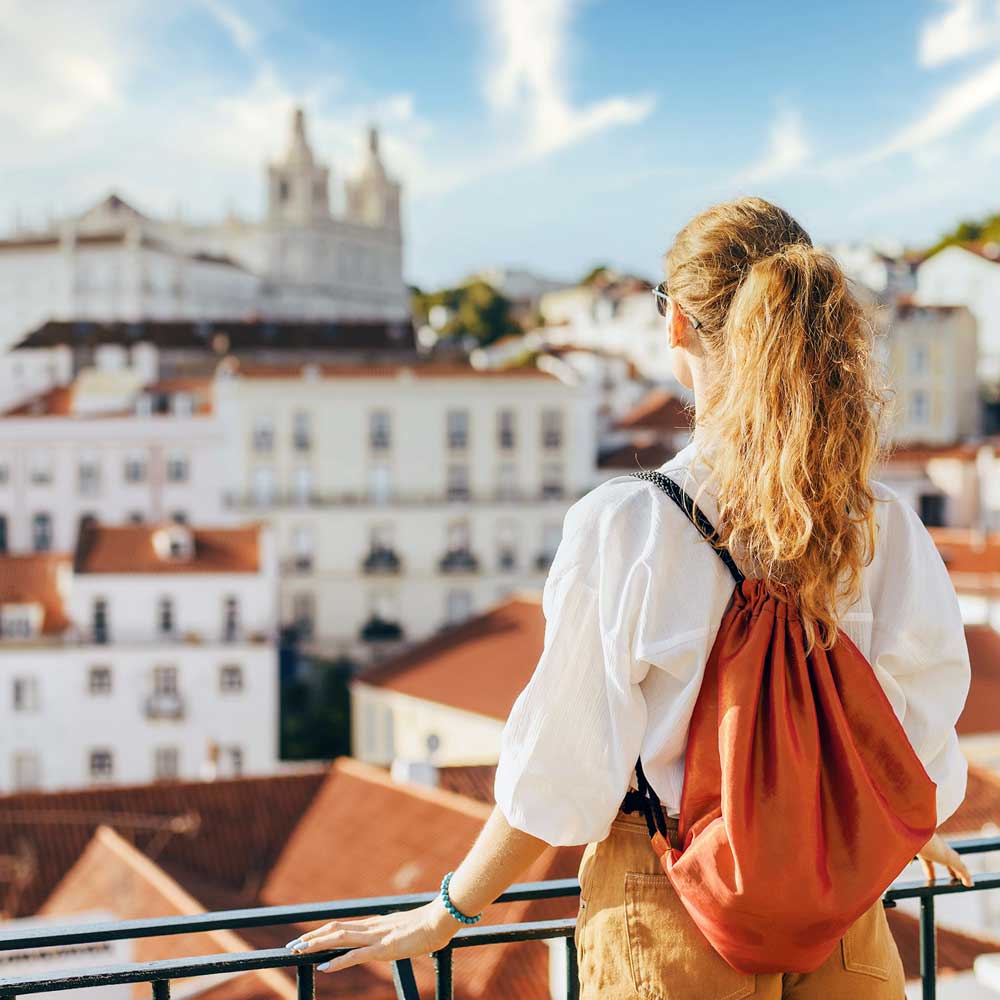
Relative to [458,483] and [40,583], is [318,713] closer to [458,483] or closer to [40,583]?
[40,583]

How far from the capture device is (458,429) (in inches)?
1634

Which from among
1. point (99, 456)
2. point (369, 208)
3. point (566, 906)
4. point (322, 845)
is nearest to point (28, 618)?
point (99, 456)

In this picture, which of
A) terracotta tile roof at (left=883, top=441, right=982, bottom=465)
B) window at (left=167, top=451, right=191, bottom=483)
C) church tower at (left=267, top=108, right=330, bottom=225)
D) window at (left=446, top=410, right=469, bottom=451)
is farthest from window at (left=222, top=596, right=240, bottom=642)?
church tower at (left=267, top=108, right=330, bottom=225)

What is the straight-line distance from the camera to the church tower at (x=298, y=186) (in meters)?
85.1

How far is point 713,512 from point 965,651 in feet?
1.60

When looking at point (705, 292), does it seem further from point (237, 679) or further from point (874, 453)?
point (237, 679)

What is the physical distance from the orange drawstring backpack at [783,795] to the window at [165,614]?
101ft

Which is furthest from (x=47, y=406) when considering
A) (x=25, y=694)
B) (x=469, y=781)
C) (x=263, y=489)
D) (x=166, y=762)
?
(x=469, y=781)

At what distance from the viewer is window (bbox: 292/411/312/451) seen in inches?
1593

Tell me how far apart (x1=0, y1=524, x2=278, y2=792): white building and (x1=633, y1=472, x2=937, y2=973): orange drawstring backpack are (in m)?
29.6

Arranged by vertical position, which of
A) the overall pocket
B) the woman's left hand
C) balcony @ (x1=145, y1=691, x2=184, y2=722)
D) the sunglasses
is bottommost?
balcony @ (x1=145, y1=691, x2=184, y2=722)

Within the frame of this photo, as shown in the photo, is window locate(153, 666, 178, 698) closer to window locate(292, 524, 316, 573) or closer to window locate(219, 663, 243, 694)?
window locate(219, 663, 243, 694)

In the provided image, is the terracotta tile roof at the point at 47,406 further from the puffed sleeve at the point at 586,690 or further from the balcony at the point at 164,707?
the puffed sleeve at the point at 586,690

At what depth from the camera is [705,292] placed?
6.34ft
